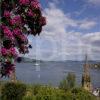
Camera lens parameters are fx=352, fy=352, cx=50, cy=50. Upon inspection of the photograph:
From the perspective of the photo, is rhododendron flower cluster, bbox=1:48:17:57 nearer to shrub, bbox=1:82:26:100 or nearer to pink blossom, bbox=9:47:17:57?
pink blossom, bbox=9:47:17:57

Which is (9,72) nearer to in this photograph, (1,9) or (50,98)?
(1,9)

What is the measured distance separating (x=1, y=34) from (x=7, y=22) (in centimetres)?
35

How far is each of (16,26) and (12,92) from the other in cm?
1163

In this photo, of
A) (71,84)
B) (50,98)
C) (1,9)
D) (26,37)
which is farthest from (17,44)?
(71,84)

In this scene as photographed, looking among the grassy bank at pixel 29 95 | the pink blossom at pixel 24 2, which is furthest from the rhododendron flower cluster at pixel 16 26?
the grassy bank at pixel 29 95

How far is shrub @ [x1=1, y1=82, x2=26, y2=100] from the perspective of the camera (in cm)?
1902

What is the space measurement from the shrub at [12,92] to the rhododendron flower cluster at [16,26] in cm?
1085

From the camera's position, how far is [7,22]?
7793 millimetres

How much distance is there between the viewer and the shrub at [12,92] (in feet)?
62.4

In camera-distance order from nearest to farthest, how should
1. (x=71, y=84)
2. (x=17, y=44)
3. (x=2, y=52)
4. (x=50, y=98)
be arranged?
(x=2, y=52)
(x=17, y=44)
(x=50, y=98)
(x=71, y=84)

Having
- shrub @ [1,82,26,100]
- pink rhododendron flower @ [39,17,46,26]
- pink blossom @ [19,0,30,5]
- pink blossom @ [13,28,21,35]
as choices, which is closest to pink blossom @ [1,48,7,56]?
pink blossom @ [13,28,21,35]

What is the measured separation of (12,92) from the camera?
1905 centimetres

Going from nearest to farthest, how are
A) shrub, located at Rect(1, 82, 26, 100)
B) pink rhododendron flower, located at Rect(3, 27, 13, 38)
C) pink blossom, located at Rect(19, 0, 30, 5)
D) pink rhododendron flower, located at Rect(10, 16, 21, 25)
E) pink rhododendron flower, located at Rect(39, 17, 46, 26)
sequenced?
pink rhododendron flower, located at Rect(3, 27, 13, 38) → pink rhododendron flower, located at Rect(10, 16, 21, 25) → pink blossom, located at Rect(19, 0, 30, 5) → pink rhododendron flower, located at Rect(39, 17, 46, 26) → shrub, located at Rect(1, 82, 26, 100)

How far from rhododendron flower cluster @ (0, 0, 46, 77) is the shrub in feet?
35.6
